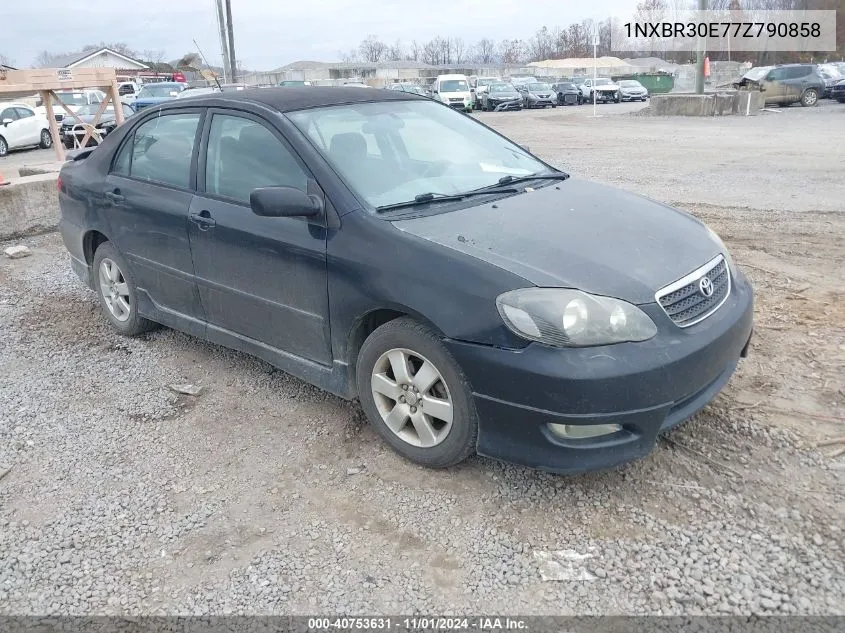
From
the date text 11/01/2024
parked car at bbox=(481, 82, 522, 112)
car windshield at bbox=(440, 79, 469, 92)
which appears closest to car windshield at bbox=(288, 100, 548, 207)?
the date text 11/01/2024

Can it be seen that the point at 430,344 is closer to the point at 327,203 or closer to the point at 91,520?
the point at 327,203

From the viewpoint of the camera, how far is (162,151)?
178 inches

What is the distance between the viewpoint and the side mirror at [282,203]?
10.9 ft

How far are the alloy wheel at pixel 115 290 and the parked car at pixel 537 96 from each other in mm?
35292

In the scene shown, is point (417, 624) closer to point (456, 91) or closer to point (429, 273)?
point (429, 273)

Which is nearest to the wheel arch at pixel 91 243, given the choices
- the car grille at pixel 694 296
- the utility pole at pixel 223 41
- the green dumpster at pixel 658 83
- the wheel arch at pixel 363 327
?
the wheel arch at pixel 363 327

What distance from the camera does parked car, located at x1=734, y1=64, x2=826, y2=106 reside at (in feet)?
93.7

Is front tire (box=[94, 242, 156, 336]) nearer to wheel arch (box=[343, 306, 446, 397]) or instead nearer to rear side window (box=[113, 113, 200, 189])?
rear side window (box=[113, 113, 200, 189])

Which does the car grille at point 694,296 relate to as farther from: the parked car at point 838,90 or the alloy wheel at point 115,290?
the parked car at point 838,90

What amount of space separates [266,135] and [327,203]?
2.27 feet

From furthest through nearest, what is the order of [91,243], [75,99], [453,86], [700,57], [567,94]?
[567,94]
[453,86]
[75,99]
[700,57]
[91,243]

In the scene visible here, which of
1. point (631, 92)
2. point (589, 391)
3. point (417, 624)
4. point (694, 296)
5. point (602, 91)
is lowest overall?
point (417, 624)

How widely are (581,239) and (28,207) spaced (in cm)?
755

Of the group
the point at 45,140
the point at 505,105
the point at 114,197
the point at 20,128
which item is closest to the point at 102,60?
the point at 505,105
